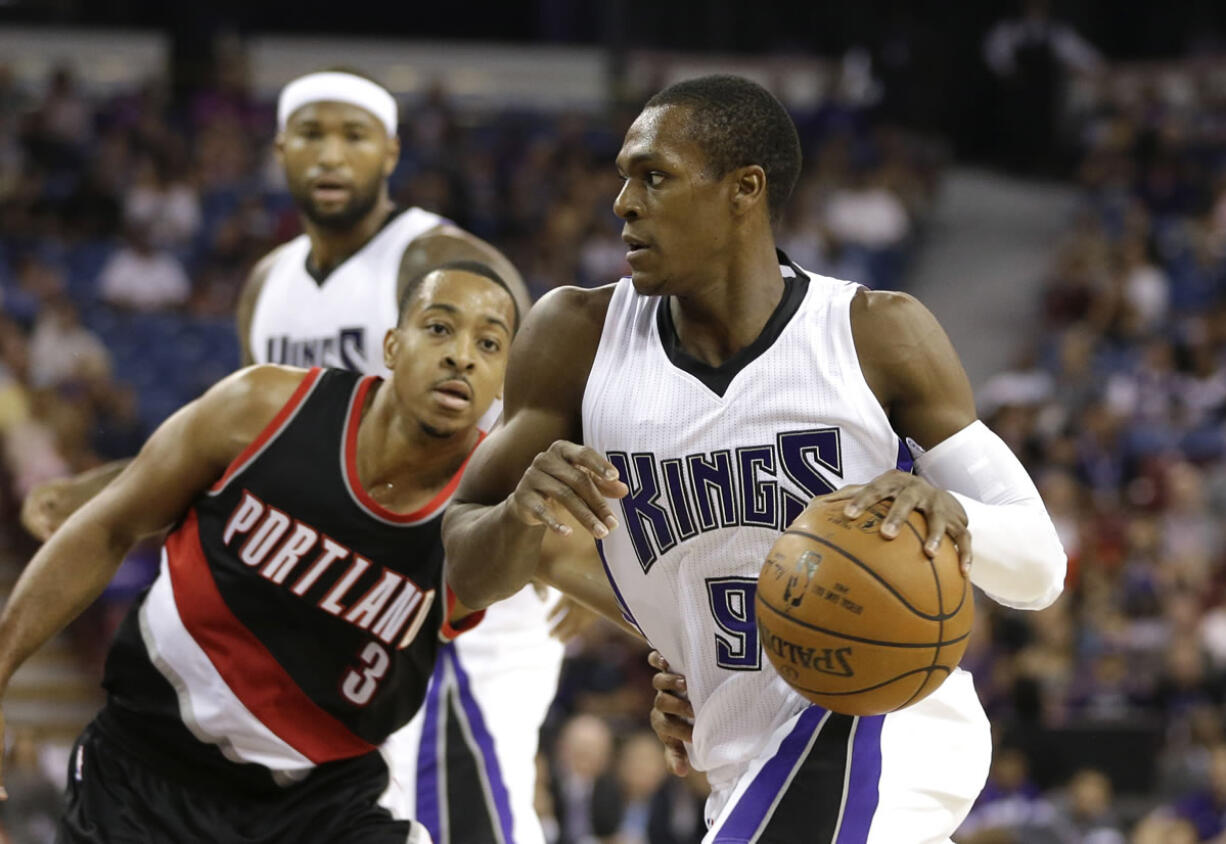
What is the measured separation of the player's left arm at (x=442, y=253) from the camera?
486cm

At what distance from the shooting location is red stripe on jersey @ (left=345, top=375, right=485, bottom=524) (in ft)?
13.0

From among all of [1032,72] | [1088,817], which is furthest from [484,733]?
[1032,72]

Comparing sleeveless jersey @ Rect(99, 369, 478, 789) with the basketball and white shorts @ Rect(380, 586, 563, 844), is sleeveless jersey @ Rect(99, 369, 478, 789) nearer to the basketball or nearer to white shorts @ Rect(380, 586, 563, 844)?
white shorts @ Rect(380, 586, 563, 844)

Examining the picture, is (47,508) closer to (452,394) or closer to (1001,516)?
(452,394)

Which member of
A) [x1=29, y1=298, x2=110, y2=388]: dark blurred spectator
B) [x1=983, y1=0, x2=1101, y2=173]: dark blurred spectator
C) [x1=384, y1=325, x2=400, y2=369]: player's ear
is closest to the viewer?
[x1=384, y1=325, x2=400, y2=369]: player's ear

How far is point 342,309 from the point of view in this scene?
205 inches

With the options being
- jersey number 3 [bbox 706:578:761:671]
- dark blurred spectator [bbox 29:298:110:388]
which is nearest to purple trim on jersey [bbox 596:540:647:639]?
jersey number 3 [bbox 706:578:761:671]

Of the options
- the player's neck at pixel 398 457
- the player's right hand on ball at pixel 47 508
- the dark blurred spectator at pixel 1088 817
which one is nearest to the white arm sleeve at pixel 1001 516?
the player's neck at pixel 398 457

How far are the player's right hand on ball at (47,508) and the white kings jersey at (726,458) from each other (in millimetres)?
1889

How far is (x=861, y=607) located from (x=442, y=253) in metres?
2.43

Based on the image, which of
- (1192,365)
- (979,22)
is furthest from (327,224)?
(979,22)

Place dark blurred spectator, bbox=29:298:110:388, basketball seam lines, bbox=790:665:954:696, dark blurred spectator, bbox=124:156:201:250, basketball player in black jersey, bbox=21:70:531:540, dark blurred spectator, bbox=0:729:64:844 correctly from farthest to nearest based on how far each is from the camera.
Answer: dark blurred spectator, bbox=124:156:201:250
dark blurred spectator, bbox=29:298:110:388
dark blurred spectator, bbox=0:729:64:844
basketball player in black jersey, bbox=21:70:531:540
basketball seam lines, bbox=790:665:954:696

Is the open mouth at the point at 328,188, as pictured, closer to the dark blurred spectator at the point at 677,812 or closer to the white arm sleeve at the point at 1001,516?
the white arm sleeve at the point at 1001,516

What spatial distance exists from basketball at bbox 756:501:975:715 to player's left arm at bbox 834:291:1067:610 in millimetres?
162
